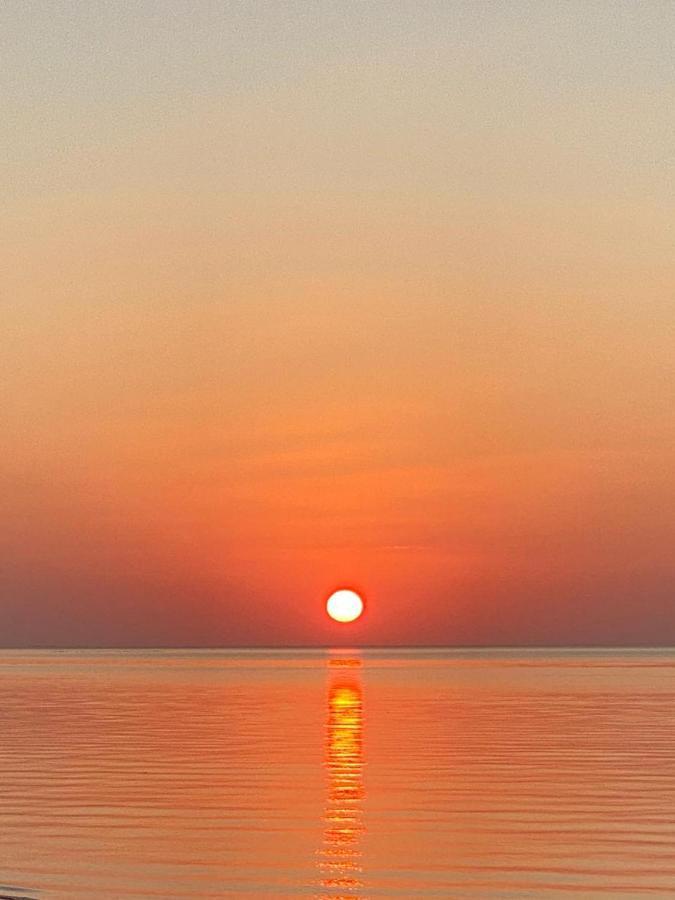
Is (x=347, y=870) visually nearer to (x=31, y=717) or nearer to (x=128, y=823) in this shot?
(x=128, y=823)

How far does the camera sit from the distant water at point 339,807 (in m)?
25.8

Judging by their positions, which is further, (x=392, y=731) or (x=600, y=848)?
(x=392, y=731)

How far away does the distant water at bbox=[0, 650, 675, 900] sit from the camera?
25.8 metres

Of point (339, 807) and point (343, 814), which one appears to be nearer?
point (343, 814)

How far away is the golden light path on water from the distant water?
0.06m

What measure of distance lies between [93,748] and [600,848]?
27.7 metres

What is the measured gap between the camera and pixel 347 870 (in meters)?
26.5

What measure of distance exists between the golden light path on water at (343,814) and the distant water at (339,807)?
6cm

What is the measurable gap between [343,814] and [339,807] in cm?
139

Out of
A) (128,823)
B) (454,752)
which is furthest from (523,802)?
(454,752)

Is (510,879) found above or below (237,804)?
below

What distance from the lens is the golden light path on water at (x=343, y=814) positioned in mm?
25328

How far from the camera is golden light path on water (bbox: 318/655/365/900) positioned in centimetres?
2533

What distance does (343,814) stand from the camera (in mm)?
34156
